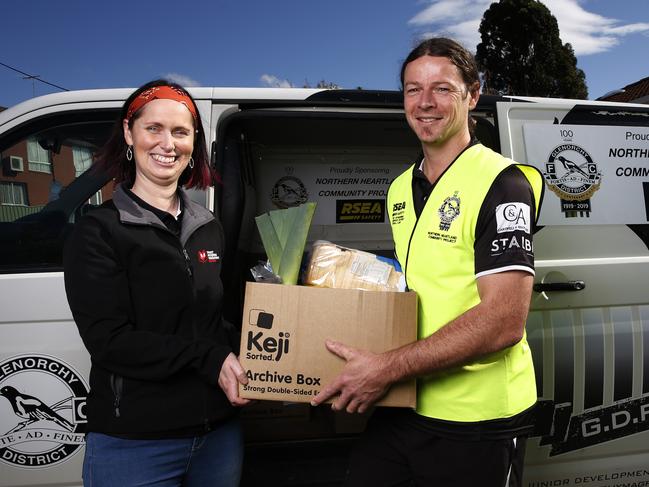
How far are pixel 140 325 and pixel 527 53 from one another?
29.2 m

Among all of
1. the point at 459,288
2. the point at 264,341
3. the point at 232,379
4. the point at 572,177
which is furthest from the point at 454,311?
the point at 572,177

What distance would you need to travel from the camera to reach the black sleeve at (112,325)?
132cm

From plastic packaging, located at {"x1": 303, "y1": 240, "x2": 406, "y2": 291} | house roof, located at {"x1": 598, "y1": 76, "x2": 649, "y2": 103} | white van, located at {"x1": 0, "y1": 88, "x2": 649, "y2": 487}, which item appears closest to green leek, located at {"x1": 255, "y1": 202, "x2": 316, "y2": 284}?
plastic packaging, located at {"x1": 303, "y1": 240, "x2": 406, "y2": 291}

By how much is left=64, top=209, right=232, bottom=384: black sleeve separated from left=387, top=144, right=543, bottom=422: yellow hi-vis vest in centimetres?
57

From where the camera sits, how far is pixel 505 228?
1.32 metres

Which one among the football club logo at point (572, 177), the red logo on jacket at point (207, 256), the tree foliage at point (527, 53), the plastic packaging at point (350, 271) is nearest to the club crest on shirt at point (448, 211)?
the plastic packaging at point (350, 271)

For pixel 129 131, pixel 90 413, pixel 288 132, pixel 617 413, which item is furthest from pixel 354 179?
pixel 90 413

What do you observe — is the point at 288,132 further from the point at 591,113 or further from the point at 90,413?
the point at 90,413

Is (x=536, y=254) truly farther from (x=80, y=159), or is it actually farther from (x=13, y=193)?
(x=13, y=193)

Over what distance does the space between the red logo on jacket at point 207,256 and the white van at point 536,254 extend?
601 millimetres

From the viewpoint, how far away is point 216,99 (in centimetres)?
217

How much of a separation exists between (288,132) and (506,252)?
244cm

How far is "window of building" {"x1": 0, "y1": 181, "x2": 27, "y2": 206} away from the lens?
2.07m

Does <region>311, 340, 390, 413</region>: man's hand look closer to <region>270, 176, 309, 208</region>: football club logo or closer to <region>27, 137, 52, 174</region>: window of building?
<region>27, 137, 52, 174</region>: window of building
